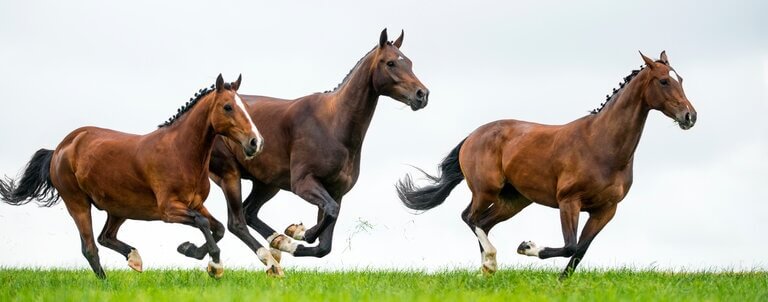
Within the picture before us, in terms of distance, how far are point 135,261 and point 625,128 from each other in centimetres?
539

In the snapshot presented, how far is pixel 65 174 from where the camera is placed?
12.6 metres

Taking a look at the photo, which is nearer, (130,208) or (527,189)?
(130,208)

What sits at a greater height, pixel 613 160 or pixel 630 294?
pixel 613 160

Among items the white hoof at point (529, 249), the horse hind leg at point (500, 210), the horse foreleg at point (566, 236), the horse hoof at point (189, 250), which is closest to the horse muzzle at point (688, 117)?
the horse foreleg at point (566, 236)

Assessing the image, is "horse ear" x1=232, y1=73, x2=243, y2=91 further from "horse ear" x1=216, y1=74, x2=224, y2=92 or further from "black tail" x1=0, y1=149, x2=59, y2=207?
"black tail" x1=0, y1=149, x2=59, y2=207

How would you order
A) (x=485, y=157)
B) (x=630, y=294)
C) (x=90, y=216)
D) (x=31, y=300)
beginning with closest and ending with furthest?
1. (x=31, y=300)
2. (x=630, y=294)
3. (x=90, y=216)
4. (x=485, y=157)

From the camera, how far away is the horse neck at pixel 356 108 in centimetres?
1238

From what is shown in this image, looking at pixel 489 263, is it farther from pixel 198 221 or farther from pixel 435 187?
pixel 198 221

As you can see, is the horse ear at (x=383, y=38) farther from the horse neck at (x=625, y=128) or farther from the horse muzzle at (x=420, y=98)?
the horse neck at (x=625, y=128)

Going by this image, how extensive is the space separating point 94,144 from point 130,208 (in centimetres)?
89

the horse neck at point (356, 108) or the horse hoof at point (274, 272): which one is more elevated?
the horse neck at point (356, 108)

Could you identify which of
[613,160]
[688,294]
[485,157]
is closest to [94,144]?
[485,157]

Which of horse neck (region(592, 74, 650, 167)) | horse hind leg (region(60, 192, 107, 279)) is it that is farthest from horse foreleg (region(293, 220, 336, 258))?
horse neck (region(592, 74, 650, 167))

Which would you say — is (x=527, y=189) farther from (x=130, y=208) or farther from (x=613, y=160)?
(x=130, y=208)
